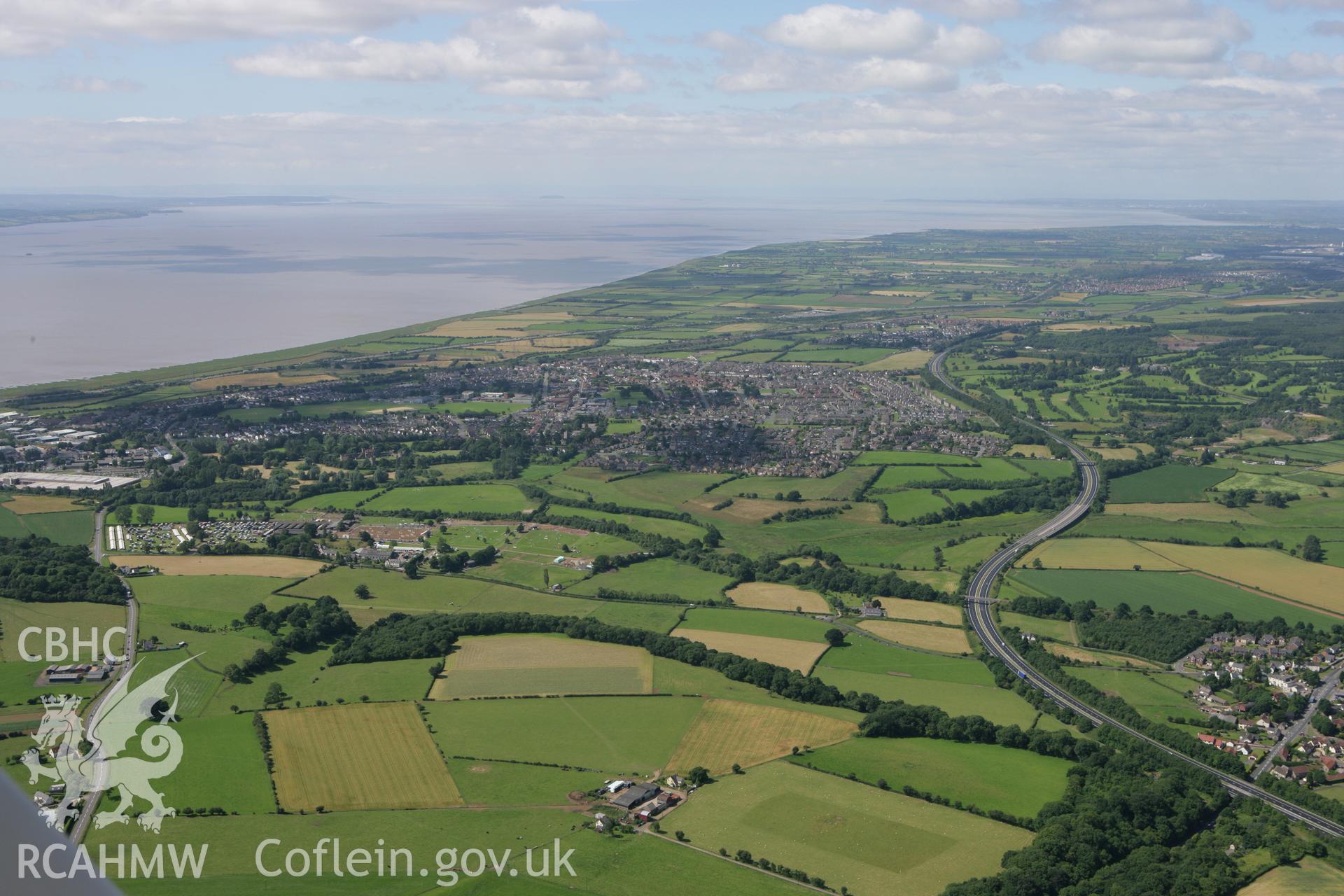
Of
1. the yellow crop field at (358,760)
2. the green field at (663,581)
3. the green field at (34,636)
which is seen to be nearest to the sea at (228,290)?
the green field at (34,636)

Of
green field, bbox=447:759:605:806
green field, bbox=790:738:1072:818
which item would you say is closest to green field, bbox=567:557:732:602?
green field, bbox=790:738:1072:818

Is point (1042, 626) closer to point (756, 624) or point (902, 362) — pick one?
point (756, 624)

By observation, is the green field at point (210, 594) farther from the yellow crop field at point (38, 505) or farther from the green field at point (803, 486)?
the green field at point (803, 486)

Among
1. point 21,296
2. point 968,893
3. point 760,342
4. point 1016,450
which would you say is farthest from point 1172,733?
point 21,296

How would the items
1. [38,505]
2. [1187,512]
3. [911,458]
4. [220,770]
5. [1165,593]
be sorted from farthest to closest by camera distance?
[911,458] → [1187,512] → [38,505] → [1165,593] → [220,770]

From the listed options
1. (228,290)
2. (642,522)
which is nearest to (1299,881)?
(642,522)

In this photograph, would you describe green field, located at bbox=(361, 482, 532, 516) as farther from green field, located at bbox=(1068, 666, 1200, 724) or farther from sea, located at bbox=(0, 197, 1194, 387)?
sea, located at bbox=(0, 197, 1194, 387)

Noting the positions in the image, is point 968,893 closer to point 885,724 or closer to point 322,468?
point 885,724
